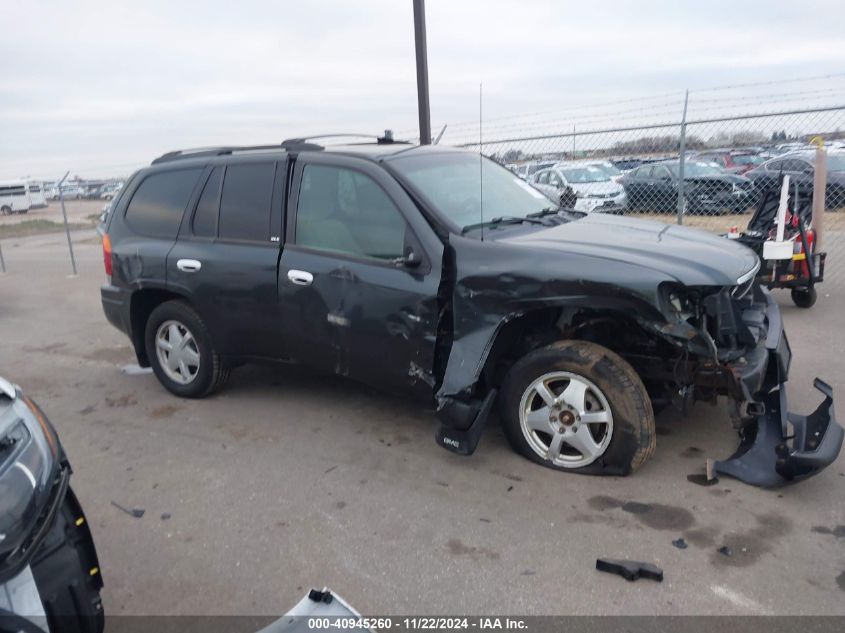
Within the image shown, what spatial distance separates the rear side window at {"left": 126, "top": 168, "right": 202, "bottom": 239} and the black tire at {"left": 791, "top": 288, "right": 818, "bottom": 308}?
245 inches

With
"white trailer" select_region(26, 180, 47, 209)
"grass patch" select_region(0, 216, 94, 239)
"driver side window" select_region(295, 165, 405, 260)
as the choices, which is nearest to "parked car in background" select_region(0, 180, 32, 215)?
"white trailer" select_region(26, 180, 47, 209)

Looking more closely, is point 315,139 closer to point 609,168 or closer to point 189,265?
point 189,265

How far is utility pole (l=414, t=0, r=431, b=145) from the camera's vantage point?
8250 millimetres

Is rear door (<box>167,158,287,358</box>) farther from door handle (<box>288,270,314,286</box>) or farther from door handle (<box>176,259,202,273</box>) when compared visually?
door handle (<box>288,270,314,286</box>)

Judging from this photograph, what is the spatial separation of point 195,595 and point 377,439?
173 cm

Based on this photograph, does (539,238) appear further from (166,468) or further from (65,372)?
(65,372)

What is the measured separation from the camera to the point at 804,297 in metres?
7.68

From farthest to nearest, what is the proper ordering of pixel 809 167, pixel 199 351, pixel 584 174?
1. pixel 584 174
2. pixel 809 167
3. pixel 199 351

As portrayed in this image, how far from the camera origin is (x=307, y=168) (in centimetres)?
477

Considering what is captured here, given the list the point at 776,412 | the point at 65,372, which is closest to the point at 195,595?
the point at 776,412

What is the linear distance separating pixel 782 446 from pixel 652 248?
122 cm

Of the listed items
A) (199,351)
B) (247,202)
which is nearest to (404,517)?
(199,351)

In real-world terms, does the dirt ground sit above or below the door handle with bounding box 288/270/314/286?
below

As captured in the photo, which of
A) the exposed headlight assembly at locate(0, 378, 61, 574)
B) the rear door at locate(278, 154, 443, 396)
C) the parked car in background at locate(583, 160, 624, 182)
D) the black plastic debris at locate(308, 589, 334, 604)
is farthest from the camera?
the parked car in background at locate(583, 160, 624, 182)
